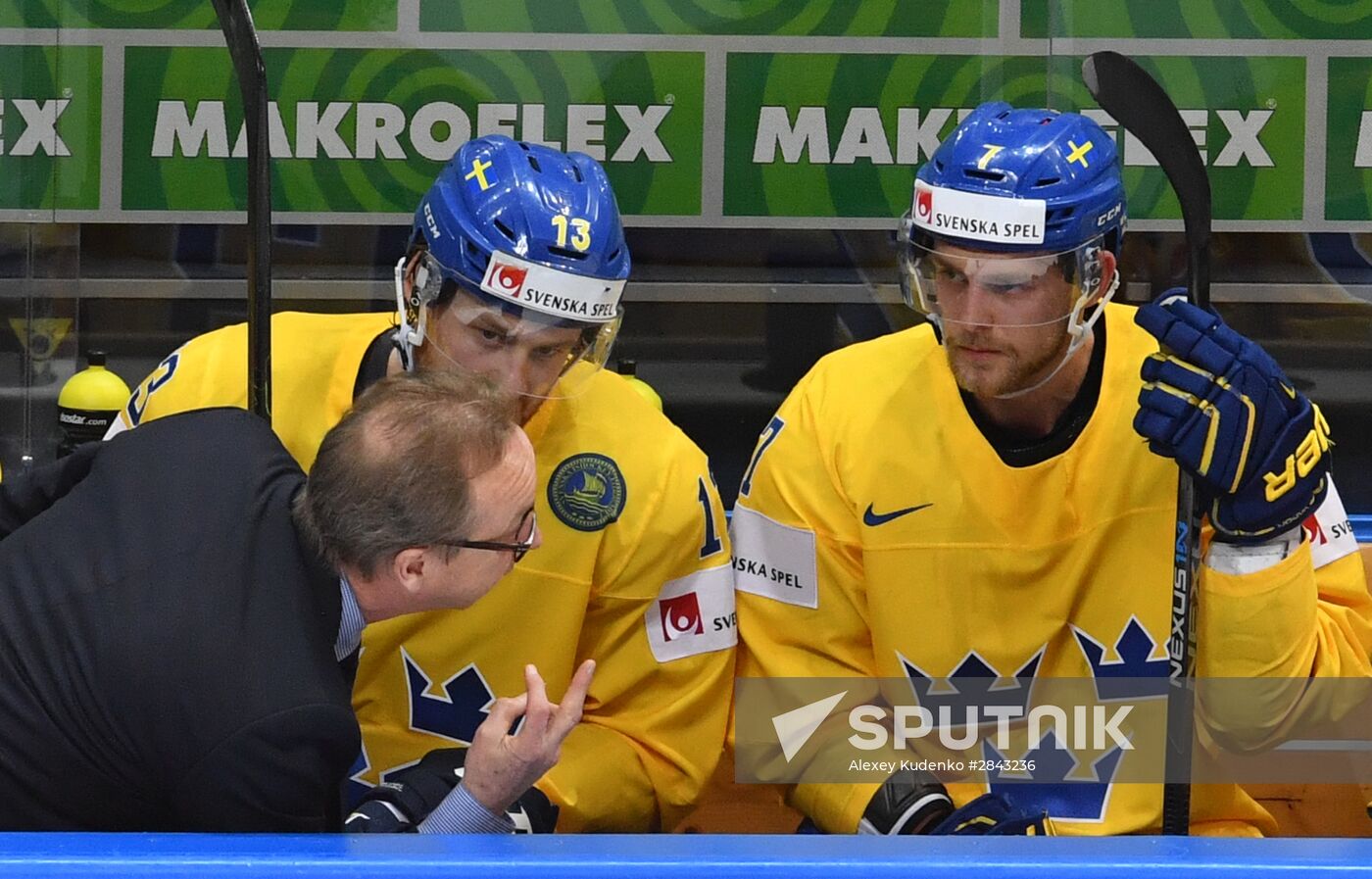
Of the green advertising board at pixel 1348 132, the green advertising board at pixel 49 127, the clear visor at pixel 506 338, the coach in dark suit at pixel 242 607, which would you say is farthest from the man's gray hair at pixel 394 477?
the green advertising board at pixel 1348 132

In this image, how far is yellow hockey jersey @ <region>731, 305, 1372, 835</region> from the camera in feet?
7.07

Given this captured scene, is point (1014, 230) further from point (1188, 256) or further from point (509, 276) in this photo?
point (509, 276)

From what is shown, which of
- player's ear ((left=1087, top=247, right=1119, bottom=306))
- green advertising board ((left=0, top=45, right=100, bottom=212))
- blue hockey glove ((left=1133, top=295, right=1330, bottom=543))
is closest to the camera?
blue hockey glove ((left=1133, top=295, right=1330, bottom=543))

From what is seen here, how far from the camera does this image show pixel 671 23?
3.61 meters

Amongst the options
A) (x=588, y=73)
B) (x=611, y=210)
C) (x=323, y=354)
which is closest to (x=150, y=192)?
(x=588, y=73)

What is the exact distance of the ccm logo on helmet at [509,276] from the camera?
2.03 m

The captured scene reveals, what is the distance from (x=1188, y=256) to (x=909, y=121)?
1715mm

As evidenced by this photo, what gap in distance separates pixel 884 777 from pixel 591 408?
1.86 feet

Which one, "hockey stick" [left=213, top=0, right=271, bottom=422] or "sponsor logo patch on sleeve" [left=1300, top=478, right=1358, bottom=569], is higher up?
"hockey stick" [left=213, top=0, right=271, bottom=422]

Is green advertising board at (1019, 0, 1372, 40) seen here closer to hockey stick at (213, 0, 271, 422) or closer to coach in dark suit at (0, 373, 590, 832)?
hockey stick at (213, 0, 271, 422)

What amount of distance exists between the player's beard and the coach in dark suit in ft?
1.85

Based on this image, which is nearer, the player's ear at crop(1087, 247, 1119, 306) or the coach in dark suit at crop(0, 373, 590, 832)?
the coach in dark suit at crop(0, 373, 590, 832)

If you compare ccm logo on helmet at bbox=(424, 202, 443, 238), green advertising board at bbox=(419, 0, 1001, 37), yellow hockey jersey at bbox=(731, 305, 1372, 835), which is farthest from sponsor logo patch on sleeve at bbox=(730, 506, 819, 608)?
green advertising board at bbox=(419, 0, 1001, 37)

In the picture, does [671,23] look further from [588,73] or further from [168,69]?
[168,69]
